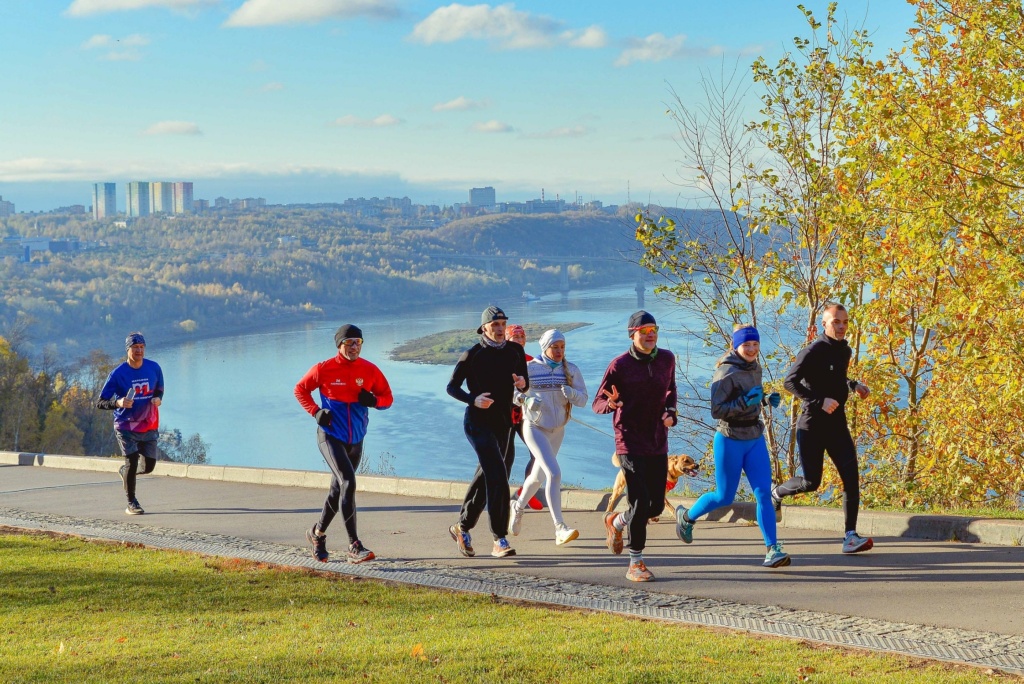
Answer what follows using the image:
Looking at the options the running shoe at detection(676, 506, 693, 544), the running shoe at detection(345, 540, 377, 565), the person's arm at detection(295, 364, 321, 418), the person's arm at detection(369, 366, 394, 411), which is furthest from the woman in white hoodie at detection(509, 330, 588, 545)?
the person's arm at detection(295, 364, 321, 418)

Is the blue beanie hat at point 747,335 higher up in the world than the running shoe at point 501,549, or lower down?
higher up

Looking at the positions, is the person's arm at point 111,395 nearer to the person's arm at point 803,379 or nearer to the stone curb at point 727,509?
the stone curb at point 727,509

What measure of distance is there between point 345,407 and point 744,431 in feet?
9.80

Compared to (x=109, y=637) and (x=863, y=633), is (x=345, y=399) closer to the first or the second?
(x=109, y=637)

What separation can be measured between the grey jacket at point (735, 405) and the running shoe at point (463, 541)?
89.4 inches

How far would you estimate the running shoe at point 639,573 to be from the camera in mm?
8062

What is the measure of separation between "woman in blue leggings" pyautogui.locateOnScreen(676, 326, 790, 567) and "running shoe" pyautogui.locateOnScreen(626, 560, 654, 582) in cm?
81

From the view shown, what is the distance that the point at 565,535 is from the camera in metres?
9.47

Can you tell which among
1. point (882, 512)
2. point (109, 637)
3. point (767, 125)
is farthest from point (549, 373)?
point (767, 125)

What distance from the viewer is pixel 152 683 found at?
17.6 ft

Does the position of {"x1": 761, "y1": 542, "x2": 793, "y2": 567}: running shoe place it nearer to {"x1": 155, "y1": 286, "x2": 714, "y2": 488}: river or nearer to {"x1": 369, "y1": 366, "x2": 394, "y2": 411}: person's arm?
{"x1": 369, "y1": 366, "x2": 394, "y2": 411}: person's arm

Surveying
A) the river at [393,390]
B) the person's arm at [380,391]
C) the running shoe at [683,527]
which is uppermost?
the person's arm at [380,391]

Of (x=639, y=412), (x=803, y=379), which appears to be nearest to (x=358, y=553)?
(x=639, y=412)

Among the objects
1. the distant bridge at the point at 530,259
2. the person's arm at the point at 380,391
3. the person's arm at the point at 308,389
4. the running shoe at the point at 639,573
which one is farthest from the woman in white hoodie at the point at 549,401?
the distant bridge at the point at 530,259
